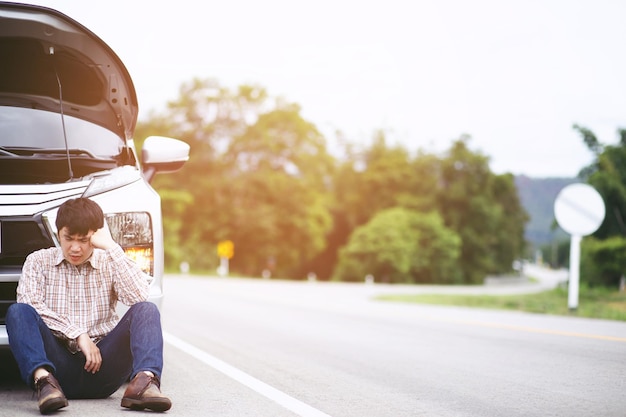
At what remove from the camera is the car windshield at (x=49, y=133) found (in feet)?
17.7

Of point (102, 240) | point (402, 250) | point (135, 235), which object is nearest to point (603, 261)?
point (135, 235)

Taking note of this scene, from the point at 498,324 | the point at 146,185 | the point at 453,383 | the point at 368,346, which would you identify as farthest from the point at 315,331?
the point at 146,185

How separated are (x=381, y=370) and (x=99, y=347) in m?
2.75

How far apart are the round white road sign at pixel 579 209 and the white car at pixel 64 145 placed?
1080cm

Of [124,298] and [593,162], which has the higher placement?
[593,162]

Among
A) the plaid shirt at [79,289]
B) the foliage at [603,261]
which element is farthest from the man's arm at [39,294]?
the foliage at [603,261]

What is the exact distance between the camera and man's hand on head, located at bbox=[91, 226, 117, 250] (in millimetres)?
4324

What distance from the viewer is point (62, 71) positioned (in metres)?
5.53

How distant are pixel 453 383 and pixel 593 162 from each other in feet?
94.9

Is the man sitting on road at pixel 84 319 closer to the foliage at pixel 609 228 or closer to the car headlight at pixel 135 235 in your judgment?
the car headlight at pixel 135 235

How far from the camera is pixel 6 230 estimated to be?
4.55 meters

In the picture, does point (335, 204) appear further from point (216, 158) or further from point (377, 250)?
point (216, 158)

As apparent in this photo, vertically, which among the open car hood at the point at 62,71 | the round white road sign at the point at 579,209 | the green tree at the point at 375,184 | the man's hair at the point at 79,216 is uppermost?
the green tree at the point at 375,184

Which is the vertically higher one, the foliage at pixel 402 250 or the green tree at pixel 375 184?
the green tree at pixel 375 184
